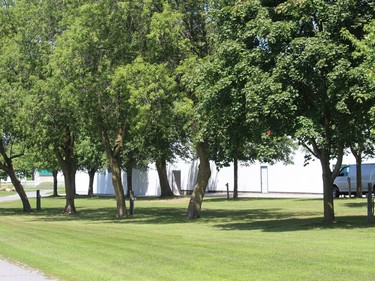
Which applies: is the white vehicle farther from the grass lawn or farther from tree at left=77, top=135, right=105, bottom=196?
the grass lawn

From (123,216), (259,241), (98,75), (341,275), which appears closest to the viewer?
(341,275)

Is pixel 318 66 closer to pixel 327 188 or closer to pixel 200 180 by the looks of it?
pixel 327 188

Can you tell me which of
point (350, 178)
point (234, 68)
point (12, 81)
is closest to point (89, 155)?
point (350, 178)

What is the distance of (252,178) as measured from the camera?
190 ft

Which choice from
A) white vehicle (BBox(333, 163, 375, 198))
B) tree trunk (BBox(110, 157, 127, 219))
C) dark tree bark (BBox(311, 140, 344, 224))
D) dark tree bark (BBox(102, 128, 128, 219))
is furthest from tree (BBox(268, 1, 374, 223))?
white vehicle (BBox(333, 163, 375, 198))

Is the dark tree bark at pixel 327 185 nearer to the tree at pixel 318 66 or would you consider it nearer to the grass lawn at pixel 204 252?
the grass lawn at pixel 204 252

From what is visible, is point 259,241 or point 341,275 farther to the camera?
point 259,241

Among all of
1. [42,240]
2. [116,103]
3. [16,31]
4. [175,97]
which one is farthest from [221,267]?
[16,31]

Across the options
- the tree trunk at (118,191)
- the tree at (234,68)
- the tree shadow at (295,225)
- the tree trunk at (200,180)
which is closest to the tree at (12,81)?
the tree trunk at (118,191)

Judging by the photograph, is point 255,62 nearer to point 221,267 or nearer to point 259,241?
point 259,241

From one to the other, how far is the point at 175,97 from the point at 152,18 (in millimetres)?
3065

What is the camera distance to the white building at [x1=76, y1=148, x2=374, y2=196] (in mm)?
52062

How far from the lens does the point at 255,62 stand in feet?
57.5

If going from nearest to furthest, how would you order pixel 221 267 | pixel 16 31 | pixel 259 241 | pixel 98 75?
pixel 221 267
pixel 259 241
pixel 98 75
pixel 16 31
